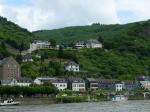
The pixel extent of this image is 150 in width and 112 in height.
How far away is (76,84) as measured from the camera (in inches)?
6083

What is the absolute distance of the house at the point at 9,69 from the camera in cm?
15150

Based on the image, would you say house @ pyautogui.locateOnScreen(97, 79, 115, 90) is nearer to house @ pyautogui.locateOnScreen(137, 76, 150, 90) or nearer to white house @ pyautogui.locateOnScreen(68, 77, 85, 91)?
white house @ pyautogui.locateOnScreen(68, 77, 85, 91)

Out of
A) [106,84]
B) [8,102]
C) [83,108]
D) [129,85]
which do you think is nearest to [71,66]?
[106,84]

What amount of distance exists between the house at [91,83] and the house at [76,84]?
2.08 meters

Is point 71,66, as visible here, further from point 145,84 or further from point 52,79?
point 145,84

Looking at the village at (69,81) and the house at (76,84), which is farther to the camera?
the house at (76,84)

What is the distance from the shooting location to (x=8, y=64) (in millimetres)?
152500

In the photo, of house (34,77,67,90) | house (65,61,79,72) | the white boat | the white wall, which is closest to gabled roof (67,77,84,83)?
the white wall

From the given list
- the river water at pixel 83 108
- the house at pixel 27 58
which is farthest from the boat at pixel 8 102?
the house at pixel 27 58

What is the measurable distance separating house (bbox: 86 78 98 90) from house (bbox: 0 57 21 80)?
21632 mm

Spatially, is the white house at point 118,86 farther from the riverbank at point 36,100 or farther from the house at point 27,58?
the riverbank at point 36,100

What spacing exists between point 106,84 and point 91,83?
5870 millimetres

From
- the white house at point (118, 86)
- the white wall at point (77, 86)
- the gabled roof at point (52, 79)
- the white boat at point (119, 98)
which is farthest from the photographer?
the white house at point (118, 86)

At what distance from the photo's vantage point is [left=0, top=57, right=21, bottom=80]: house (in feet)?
497
